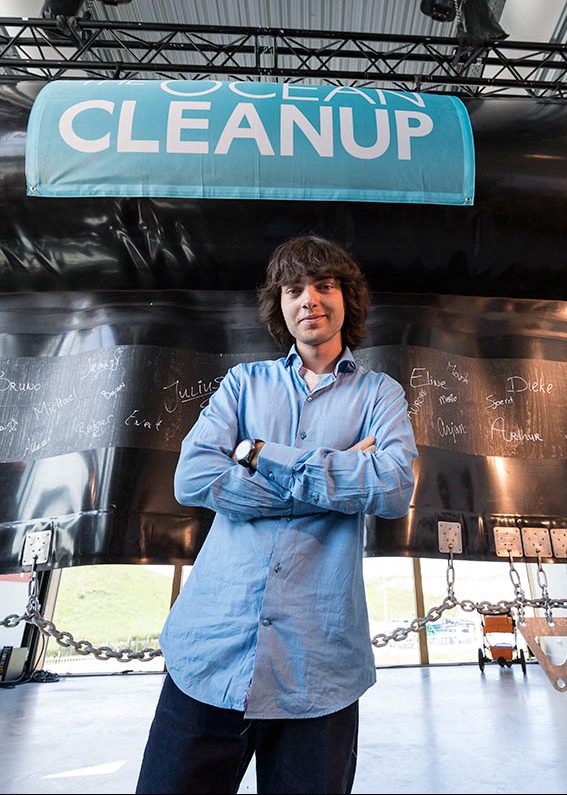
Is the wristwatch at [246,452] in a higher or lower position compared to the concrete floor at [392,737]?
higher

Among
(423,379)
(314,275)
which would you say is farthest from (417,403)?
(314,275)

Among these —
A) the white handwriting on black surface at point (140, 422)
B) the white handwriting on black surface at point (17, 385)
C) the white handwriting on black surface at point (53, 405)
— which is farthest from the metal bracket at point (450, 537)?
the white handwriting on black surface at point (17, 385)

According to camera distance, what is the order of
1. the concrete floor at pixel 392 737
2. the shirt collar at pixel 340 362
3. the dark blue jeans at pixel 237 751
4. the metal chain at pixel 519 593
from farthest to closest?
the concrete floor at pixel 392 737 < the metal chain at pixel 519 593 < the shirt collar at pixel 340 362 < the dark blue jeans at pixel 237 751

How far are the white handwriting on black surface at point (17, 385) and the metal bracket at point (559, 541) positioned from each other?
174 cm

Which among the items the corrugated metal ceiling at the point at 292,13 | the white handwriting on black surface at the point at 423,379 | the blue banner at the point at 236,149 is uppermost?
the corrugated metal ceiling at the point at 292,13

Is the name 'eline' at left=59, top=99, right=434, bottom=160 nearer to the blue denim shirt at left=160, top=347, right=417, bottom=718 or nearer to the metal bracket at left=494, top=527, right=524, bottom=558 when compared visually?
the blue denim shirt at left=160, top=347, right=417, bottom=718

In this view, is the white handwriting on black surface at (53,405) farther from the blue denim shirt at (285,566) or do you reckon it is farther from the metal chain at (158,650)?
the blue denim shirt at (285,566)

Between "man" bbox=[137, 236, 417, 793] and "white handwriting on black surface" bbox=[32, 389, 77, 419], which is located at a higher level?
"white handwriting on black surface" bbox=[32, 389, 77, 419]

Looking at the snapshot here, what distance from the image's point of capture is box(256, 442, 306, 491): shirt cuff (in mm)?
882

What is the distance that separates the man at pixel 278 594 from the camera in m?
0.78

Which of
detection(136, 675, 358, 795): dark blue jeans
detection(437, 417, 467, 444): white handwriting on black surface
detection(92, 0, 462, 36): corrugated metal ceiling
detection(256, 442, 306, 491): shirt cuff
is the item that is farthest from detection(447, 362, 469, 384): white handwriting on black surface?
detection(92, 0, 462, 36): corrugated metal ceiling

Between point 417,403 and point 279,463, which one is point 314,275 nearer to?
point 279,463

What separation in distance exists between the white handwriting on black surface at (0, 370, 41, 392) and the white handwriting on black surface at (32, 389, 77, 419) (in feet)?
0.23

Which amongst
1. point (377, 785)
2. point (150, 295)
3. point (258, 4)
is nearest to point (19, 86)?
point (150, 295)
